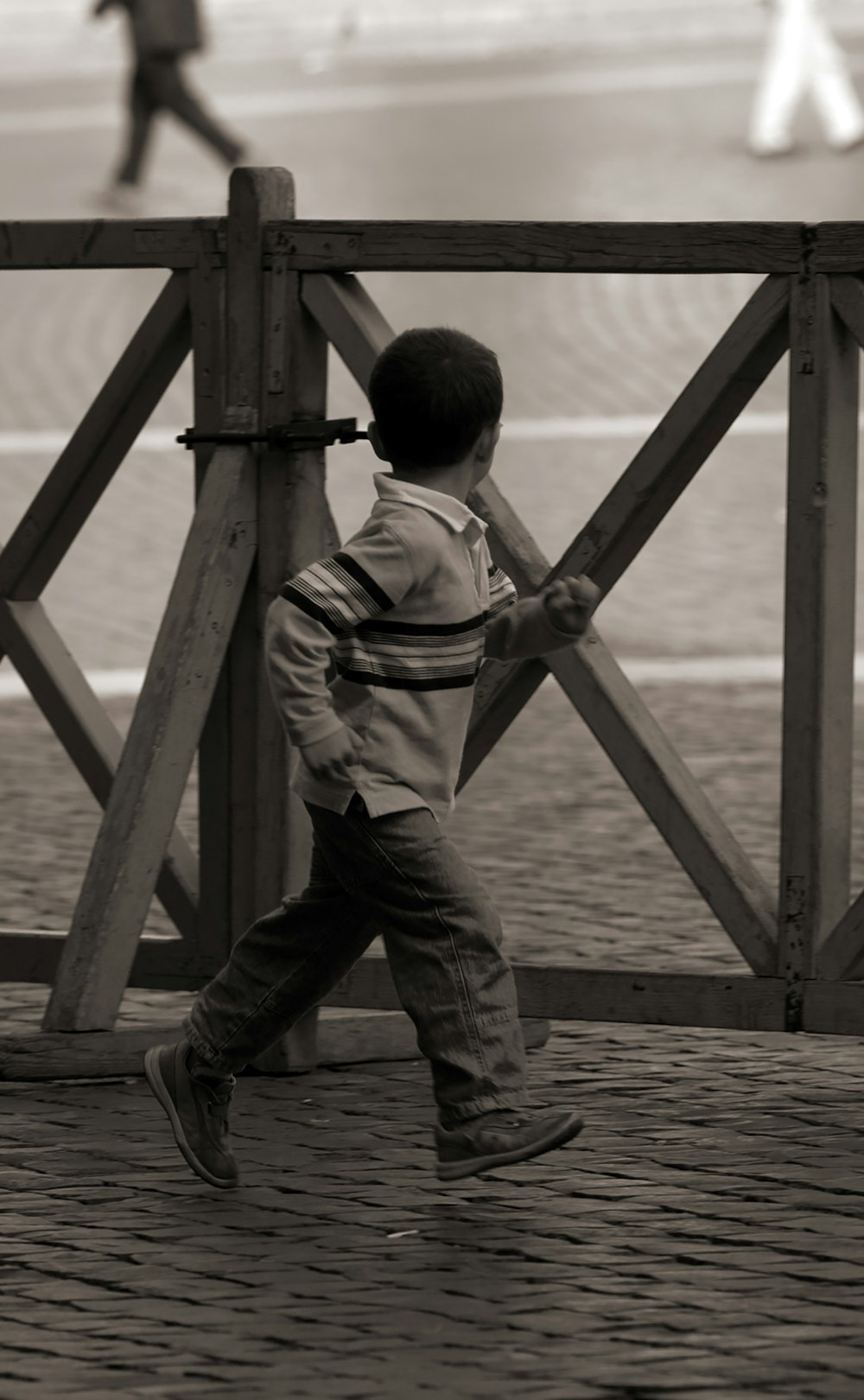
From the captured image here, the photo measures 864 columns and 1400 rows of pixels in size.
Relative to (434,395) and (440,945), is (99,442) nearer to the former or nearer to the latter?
(434,395)

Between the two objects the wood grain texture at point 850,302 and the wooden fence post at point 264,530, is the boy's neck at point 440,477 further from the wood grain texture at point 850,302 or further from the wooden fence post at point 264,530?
the wooden fence post at point 264,530

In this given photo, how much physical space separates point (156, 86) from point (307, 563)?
52.0 ft

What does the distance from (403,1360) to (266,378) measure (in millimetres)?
2151

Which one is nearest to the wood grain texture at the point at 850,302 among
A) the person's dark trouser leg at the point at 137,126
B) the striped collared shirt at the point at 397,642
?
the striped collared shirt at the point at 397,642

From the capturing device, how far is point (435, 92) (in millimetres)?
25641

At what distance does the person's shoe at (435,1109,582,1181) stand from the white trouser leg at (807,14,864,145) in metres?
18.1

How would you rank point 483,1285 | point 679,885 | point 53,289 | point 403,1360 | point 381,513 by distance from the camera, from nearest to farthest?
point 403,1360, point 483,1285, point 381,513, point 679,885, point 53,289

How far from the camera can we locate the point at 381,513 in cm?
421

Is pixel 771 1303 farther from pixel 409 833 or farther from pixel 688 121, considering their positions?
pixel 688 121

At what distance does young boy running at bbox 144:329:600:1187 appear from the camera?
4145mm

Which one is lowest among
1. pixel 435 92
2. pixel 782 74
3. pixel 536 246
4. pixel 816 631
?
pixel 816 631

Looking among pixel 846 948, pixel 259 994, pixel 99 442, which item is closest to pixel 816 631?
pixel 846 948

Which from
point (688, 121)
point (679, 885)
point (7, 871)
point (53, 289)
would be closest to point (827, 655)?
point (679, 885)

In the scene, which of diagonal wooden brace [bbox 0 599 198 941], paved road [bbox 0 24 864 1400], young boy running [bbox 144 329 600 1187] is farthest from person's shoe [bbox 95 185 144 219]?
young boy running [bbox 144 329 600 1187]
